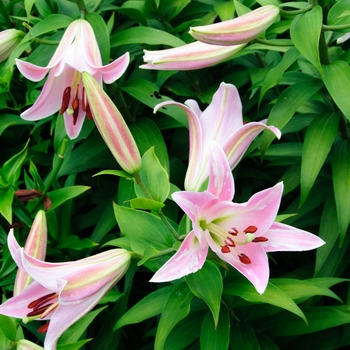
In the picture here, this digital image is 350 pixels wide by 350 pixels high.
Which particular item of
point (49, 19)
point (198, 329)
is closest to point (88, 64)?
point (49, 19)

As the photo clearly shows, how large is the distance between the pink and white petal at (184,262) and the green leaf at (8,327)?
0.40 m

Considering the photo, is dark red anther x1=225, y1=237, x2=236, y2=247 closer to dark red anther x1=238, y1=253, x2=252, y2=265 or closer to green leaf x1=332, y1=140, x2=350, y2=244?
dark red anther x1=238, y1=253, x2=252, y2=265

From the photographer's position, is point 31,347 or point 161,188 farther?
point 31,347

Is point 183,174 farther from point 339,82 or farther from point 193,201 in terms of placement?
point 193,201

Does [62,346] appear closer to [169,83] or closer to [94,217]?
[94,217]

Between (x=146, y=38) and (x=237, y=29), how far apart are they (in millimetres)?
403

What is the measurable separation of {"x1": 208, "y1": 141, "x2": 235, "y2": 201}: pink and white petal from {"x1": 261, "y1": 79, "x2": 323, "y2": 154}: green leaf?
277mm

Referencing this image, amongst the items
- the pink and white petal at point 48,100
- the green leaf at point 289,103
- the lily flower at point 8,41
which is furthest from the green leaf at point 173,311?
the lily flower at point 8,41

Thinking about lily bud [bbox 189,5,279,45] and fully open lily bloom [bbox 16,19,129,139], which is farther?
fully open lily bloom [bbox 16,19,129,139]

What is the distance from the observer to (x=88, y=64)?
1.12m

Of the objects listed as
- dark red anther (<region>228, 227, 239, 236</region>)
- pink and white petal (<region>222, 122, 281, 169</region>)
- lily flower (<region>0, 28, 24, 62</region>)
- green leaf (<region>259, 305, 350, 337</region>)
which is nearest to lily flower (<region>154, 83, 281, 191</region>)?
pink and white petal (<region>222, 122, 281, 169</region>)

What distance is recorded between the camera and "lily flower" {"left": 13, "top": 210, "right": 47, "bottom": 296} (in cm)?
97

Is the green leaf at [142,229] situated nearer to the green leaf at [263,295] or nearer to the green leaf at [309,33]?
the green leaf at [263,295]

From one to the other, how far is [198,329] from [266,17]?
0.64 m
